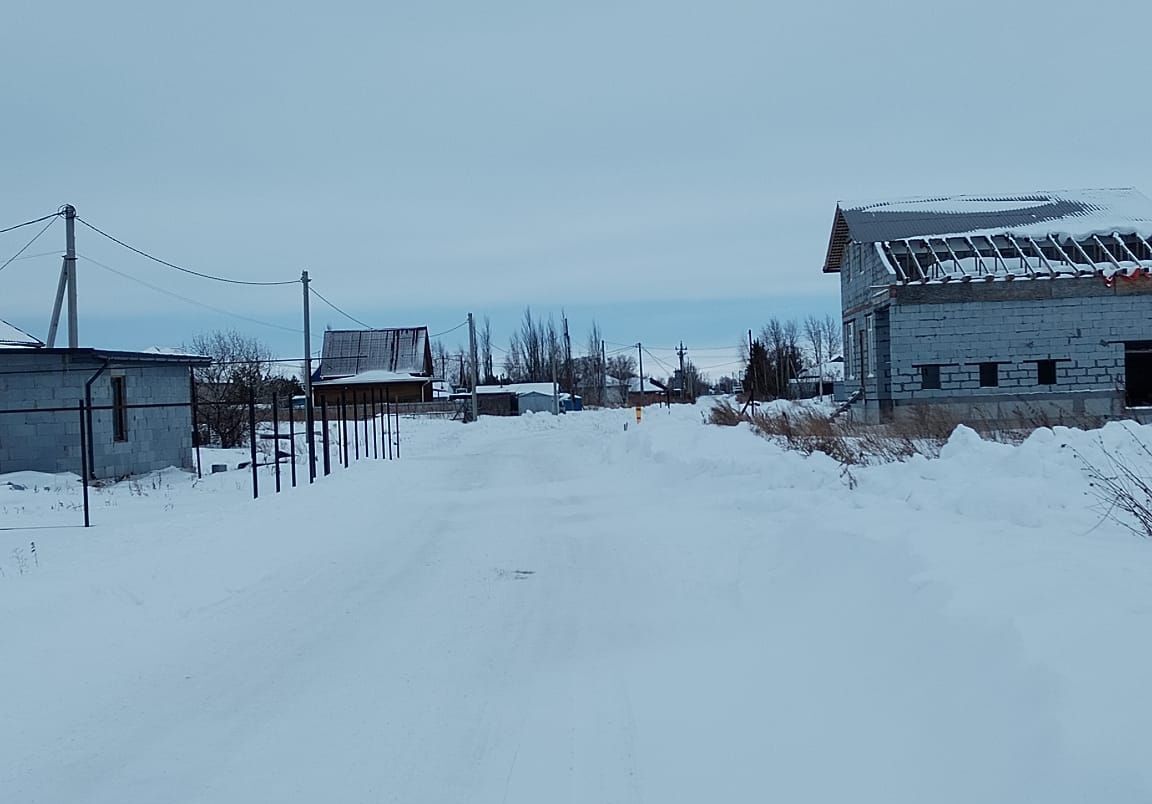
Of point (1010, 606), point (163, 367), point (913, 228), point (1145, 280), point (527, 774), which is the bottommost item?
point (527, 774)

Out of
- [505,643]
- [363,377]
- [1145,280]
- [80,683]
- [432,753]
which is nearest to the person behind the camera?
[432,753]

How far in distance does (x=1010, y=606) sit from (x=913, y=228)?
32.4m

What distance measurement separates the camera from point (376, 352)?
77.1 metres

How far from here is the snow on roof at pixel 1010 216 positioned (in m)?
34.7

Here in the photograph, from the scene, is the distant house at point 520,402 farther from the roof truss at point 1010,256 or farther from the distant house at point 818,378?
the roof truss at point 1010,256

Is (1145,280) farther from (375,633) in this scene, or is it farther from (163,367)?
(375,633)

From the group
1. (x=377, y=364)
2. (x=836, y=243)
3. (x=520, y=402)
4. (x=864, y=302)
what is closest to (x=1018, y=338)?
(x=864, y=302)

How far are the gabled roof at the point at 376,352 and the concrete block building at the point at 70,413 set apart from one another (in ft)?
166

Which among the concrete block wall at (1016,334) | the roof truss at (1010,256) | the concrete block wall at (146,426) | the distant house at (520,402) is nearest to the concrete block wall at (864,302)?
the roof truss at (1010,256)

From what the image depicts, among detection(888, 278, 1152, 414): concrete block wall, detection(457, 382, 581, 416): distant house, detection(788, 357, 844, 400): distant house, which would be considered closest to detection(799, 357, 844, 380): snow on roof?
detection(788, 357, 844, 400): distant house

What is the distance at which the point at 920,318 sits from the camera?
32594mm

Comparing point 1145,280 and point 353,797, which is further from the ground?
point 1145,280

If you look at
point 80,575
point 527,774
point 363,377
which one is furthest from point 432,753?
point 363,377

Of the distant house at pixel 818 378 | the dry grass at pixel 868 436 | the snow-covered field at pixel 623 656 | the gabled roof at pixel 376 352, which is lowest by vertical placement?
the snow-covered field at pixel 623 656
